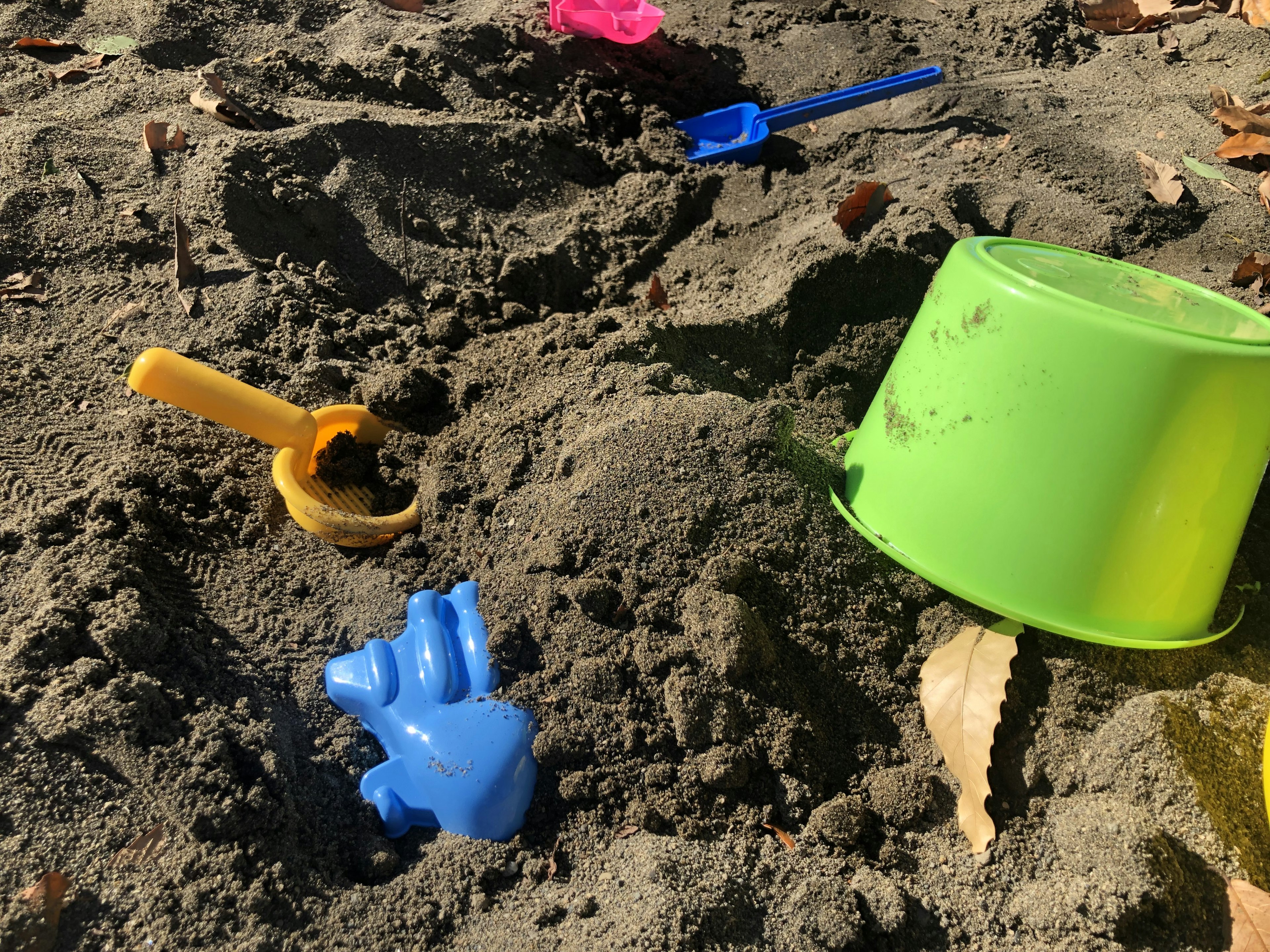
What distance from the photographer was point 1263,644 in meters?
1.54

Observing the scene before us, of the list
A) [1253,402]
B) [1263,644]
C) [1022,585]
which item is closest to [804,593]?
[1022,585]

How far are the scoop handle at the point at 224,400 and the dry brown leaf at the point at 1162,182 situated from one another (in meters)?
2.34

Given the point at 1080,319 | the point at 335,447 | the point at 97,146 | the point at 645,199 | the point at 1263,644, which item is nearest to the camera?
the point at 1080,319

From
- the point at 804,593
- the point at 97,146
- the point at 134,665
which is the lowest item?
the point at 134,665

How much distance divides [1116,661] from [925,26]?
2.88 metres

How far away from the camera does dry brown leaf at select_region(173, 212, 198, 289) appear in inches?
79.5

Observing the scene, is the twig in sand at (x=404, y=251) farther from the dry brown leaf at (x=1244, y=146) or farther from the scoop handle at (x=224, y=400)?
the dry brown leaf at (x=1244, y=146)

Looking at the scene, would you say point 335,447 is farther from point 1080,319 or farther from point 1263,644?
point 1263,644

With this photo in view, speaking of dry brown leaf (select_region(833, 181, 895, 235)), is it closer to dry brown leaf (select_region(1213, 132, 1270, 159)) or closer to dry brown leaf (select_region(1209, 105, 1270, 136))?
dry brown leaf (select_region(1213, 132, 1270, 159))

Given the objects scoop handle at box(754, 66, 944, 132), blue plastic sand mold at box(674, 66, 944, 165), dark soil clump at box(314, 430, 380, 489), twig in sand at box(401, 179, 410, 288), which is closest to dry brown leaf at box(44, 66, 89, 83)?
twig in sand at box(401, 179, 410, 288)

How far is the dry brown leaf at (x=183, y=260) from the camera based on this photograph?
202 centimetres

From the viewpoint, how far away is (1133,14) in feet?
10.9

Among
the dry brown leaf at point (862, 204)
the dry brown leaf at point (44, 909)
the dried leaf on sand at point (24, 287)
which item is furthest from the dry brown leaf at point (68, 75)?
the dry brown leaf at point (44, 909)

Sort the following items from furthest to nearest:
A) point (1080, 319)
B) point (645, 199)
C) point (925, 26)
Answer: point (925, 26) → point (645, 199) → point (1080, 319)
